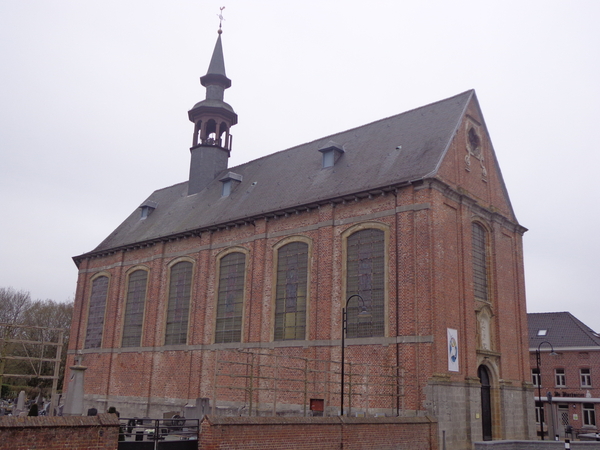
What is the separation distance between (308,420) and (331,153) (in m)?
15.9

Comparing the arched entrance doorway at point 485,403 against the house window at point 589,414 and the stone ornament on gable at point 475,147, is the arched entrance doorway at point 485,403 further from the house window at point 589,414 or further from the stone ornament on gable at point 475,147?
the house window at point 589,414

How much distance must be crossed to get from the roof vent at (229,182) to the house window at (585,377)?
93.6ft

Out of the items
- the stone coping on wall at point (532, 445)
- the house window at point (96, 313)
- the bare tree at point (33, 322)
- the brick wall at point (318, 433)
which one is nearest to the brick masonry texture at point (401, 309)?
the stone coping on wall at point (532, 445)

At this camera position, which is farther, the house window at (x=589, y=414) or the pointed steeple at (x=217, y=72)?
the house window at (x=589, y=414)

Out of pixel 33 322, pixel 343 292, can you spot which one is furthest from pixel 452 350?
pixel 33 322

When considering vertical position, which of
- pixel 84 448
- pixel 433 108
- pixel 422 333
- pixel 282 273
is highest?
pixel 433 108

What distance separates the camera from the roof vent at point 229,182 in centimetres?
3453

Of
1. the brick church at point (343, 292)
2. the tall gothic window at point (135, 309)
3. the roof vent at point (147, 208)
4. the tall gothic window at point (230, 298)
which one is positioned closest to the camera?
the brick church at point (343, 292)

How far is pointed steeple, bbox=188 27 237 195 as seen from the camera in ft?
127

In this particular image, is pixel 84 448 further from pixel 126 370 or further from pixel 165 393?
pixel 126 370

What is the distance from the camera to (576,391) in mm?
42219

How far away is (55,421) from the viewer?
11711 millimetres

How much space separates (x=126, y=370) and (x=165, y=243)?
7.51m

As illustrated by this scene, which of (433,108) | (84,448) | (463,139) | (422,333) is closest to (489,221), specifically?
(463,139)
